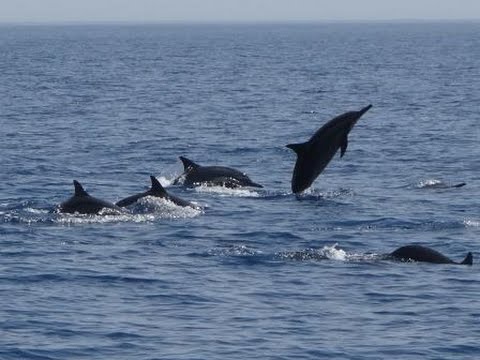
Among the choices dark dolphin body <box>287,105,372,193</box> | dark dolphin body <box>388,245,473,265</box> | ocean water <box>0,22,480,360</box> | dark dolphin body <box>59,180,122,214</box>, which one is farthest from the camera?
dark dolphin body <box>287,105,372,193</box>

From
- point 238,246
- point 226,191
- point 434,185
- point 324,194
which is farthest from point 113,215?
point 434,185

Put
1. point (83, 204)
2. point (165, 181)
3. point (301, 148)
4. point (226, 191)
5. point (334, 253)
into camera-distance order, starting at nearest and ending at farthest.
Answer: point (334, 253) → point (83, 204) → point (301, 148) → point (226, 191) → point (165, 181)

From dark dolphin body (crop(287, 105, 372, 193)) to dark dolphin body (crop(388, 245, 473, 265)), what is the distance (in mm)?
5327

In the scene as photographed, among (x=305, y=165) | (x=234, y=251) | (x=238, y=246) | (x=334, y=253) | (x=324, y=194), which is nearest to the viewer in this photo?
(x=334, y=253)

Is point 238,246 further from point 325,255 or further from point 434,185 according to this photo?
point 434,185

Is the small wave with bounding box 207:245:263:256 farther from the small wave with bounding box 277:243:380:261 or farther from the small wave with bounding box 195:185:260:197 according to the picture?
the small wave with bounding box 195:185:260:197

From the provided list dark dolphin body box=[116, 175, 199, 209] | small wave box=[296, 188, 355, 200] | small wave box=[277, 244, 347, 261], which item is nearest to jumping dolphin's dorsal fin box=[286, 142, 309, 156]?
small wave box=[296, 188, 355, 200]

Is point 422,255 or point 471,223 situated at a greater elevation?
point 422,255

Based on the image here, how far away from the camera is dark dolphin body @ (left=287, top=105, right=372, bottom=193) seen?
3206cm

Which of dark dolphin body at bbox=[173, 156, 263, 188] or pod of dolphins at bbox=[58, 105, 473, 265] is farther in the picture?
dark dolphin body at bbox=[173, 156, 263, 188]

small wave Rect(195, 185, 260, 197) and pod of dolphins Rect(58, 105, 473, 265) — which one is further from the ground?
pod of dolphins Rect(58, 105, 473, 265)

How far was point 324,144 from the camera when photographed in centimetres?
3250

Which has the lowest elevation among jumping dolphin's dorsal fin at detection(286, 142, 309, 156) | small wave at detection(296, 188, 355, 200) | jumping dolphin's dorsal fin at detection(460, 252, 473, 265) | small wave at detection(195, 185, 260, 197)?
small wave at detection(195, 185, 260, 197)

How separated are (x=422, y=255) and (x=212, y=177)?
11734 mm
